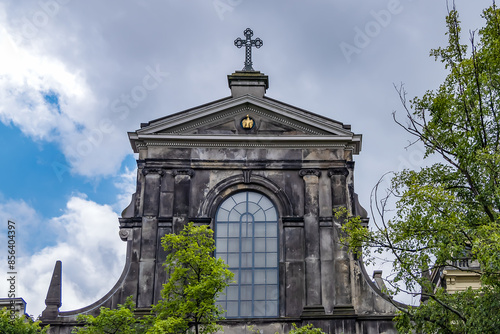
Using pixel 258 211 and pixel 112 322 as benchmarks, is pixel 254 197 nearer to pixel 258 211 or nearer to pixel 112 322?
pixel 258 211

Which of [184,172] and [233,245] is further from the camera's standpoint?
[184,172]

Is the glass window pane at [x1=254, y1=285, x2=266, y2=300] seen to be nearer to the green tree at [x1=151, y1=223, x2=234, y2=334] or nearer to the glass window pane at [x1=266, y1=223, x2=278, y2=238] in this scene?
the glass window pane at [x1=266, y1=223, x2=278, y2=238]

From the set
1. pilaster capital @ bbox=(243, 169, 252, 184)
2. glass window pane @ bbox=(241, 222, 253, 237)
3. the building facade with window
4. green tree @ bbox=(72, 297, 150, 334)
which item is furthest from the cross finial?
green tree @ bbox=(72, 297, 150, 334)

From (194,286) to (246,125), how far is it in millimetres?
8650

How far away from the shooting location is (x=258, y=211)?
88.1 ft

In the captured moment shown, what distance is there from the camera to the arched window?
25500 millimetres

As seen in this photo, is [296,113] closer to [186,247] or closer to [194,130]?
[194,130]

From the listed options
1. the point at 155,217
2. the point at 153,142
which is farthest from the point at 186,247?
the point at 153,142

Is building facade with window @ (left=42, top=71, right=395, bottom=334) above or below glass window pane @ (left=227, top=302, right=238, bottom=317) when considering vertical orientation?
above

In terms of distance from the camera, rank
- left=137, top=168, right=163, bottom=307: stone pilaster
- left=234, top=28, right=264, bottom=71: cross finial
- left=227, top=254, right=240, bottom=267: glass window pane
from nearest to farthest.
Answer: left=137, top=168, right=163, bottom=307: stone pilaster, left=227, top=254, right=240, bottom=267: glass window pane, left=234, top=28, right=264, bottom=71: cross finial

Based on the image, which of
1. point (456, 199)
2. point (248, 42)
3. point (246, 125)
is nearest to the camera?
point (456, 199)

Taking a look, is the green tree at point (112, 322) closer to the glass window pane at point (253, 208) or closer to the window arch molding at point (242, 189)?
the window arch molding at point (242, 189)

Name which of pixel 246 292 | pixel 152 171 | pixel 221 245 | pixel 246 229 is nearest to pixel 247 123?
pixel 152 171

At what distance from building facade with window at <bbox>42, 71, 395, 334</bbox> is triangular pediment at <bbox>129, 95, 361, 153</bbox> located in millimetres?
36
